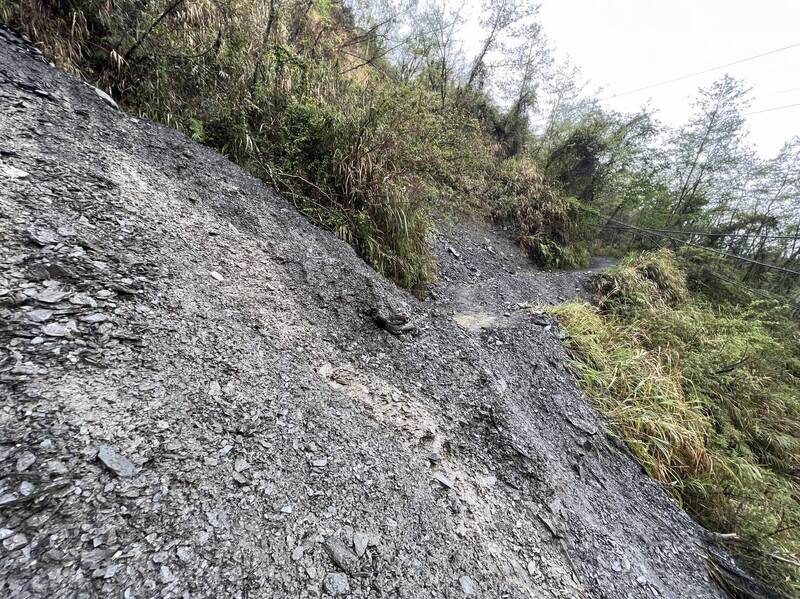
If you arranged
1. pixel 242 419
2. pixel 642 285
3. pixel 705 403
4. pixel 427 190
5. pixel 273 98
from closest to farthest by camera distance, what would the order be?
pixel 242 419
pixel 273 98
pixel 705 403
pixel 427 190
pixel 642 285

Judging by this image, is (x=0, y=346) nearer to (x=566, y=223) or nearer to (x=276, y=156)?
(x=276, y=156)

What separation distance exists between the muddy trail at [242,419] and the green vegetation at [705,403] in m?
0.32

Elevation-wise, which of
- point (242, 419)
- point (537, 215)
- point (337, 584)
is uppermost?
point (537, 215)

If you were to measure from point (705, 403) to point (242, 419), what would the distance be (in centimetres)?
389

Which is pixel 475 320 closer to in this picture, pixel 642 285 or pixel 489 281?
pixel 489 281

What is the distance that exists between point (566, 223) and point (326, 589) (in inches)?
274

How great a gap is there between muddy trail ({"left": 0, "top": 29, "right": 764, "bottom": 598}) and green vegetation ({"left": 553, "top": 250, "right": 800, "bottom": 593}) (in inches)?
12.7

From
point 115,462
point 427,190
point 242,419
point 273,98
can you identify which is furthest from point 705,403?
point 273,98

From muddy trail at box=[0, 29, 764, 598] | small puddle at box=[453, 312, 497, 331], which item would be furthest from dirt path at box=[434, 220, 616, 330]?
muddy trail at box=[0, 29, 764, 598]

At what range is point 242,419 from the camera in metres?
1.14

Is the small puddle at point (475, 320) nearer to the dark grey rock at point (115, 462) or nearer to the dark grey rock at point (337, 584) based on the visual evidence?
the dark grey rock at point (337, 584)

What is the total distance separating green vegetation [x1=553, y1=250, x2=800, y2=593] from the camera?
1961mm

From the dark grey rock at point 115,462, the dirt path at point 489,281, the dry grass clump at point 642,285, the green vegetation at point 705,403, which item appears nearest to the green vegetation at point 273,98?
the dirt path at point 489,281

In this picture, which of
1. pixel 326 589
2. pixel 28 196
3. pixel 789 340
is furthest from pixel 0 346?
pixel 789 340
